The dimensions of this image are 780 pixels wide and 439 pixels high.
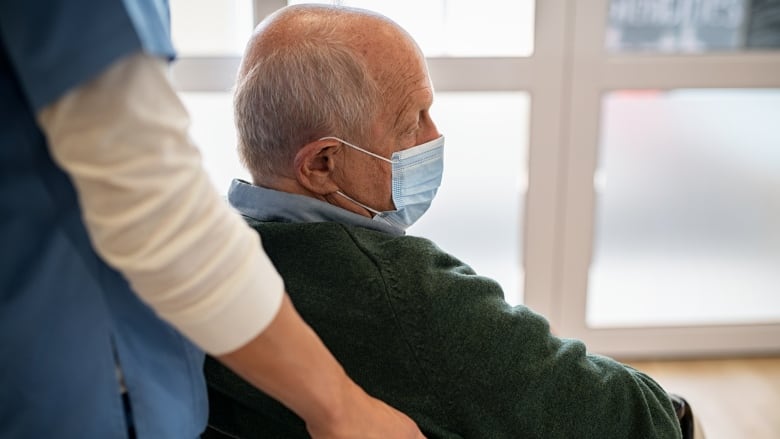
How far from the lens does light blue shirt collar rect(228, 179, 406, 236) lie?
48.1 inches

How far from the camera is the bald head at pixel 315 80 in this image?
4.00 ft

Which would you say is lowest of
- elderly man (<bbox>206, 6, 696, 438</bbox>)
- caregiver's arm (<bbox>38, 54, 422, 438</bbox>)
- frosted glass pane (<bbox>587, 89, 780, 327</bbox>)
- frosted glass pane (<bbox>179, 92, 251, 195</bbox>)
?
frosted glass pane (<bbox>587, 89, 780, 327</bbox>)

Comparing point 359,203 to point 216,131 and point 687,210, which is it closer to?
point 216,131

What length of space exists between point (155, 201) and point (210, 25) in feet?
6.58

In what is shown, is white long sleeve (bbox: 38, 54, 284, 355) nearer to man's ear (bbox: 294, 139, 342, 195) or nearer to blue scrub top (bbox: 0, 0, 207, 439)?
blue scrub top (bbox: 0, 0, 207, 439)

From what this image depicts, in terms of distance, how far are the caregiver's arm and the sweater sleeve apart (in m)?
0.39

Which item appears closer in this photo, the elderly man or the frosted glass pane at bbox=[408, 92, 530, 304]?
the elderly man

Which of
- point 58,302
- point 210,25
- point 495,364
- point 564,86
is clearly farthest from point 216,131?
point 58,302

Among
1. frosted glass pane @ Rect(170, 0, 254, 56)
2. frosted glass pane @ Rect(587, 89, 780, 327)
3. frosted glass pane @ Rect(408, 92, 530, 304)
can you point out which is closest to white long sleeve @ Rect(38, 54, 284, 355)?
frosted glass pane @ Rect(170, 0, 254, 56)

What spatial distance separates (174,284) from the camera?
63 cm

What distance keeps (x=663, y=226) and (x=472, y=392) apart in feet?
6.59

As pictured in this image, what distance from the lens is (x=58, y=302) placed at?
28.3 inches

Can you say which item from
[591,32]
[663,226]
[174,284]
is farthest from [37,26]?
[663,226]

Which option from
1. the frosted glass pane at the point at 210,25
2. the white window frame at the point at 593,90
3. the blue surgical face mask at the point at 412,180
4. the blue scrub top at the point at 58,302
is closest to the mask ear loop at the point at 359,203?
the blue surgical face mask at the point at 412,180
